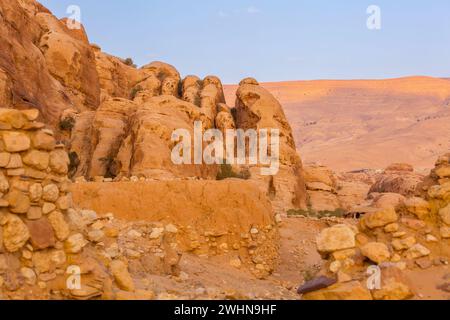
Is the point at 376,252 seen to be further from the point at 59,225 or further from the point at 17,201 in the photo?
the point at 17,201

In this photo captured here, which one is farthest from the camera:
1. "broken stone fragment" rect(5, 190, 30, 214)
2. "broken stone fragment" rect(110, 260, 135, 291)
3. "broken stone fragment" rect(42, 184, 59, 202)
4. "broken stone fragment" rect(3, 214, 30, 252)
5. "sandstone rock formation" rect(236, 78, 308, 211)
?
"sandstone rock formation" rect(236, 78, 308, 211)

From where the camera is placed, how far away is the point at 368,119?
84.3 metres

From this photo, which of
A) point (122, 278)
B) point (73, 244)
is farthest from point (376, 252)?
point (73, 244)

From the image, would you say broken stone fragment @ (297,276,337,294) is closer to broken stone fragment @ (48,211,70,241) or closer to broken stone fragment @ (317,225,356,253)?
broken stone fragment @ (317,225,356,253)

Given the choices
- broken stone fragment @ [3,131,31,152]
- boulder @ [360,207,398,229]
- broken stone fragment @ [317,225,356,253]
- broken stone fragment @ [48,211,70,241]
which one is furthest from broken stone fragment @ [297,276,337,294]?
broken stone fragment @ [3,131,31,152]

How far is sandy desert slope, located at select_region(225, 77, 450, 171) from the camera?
2175 inches

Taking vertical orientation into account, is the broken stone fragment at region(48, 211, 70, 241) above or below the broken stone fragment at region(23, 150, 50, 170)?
below

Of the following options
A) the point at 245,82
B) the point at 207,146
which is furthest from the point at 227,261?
the point at 245,82

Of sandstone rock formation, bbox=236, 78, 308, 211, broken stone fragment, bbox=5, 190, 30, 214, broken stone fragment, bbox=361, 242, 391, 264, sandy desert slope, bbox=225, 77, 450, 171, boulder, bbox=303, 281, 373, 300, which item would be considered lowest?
boulder, bbox=303, 281, 373, 300

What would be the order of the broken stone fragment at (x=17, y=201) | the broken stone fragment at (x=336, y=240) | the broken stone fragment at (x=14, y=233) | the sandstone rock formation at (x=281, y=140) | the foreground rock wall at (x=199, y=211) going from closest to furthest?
the broken stone fragment at (x=14, y=233), the broken stone fragment at (x=17, y=201), the broken stone fragment at (x=336, y=240), the foreground rock wall at (x=199, y=211), the sandstone rock formation at (x=281, y=140)

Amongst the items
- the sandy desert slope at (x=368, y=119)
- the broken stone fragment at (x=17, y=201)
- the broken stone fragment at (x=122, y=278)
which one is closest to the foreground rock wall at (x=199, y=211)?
the broken stone fragment at (x=122, y=278)

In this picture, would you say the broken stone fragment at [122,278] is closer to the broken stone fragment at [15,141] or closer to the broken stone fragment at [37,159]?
the broken stone fragment at [37,159]

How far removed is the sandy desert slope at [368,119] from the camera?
2175 inches
